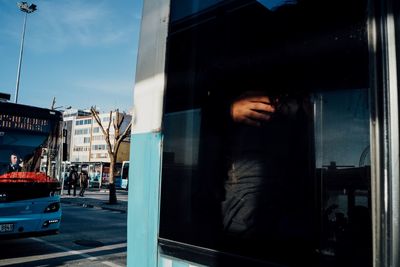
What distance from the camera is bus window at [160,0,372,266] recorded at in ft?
4.54

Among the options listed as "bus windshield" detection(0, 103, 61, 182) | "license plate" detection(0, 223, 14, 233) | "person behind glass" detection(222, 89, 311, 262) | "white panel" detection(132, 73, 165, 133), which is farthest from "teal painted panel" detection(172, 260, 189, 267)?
"bus windshield" detection(0, 103, 61, 182)

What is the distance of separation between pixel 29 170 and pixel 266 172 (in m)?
7.95

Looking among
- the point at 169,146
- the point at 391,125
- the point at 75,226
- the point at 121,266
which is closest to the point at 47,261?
the point at 121,266

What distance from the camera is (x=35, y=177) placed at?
320 inches

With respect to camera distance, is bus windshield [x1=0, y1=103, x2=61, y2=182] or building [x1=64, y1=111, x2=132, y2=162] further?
building [x1=64, y1=111, x2=132, y2=162]

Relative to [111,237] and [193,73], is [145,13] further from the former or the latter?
[111,237]

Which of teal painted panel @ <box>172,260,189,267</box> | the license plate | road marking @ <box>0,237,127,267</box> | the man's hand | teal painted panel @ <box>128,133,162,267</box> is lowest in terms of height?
road marking @ <box>0,237,127,267</box>

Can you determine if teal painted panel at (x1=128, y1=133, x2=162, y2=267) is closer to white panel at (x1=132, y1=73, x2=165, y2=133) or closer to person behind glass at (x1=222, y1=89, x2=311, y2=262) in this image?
white panel at (x1=132, y1=73, x2=165, y2=133)

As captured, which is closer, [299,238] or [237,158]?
[299,238]

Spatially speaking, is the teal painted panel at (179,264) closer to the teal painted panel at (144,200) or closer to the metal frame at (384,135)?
the teal painted panel at (144,200)

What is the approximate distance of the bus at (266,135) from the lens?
1311 millimetres

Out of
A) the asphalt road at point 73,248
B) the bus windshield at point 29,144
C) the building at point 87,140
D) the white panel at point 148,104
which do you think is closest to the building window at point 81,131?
the building at point 87,140

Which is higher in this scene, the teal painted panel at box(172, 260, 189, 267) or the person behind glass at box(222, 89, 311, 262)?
the person behind glass at box(222, 89, 311, 262)

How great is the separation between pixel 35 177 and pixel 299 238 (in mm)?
7801
